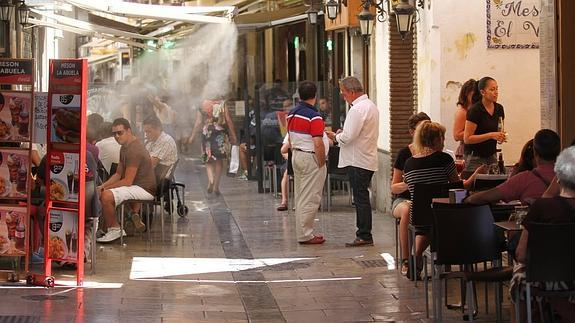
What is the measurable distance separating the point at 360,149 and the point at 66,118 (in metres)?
4.17

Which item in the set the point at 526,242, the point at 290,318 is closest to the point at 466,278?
the point at 526,242

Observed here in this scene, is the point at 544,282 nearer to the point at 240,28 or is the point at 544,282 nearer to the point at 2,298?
the point at 2,298

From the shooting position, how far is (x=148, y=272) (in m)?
13.1

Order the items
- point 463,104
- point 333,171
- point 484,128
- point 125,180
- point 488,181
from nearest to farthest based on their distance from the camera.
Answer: point 488,181 → point 484,128 → point 463,104 → point 125,180 → point 333,171

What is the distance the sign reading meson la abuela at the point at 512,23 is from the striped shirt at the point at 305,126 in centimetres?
266

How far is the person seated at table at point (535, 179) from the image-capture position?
916 cm

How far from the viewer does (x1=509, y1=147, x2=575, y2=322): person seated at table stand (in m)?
8.02

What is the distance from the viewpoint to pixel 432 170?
38.5 feet

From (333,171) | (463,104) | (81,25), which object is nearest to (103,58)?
(81,25)

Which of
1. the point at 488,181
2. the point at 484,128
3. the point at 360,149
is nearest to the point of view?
the point at 488,181

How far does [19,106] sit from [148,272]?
2.34m

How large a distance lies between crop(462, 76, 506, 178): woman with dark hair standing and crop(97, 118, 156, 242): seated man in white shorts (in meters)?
4.16

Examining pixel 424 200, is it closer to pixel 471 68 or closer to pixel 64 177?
pixel 64 177

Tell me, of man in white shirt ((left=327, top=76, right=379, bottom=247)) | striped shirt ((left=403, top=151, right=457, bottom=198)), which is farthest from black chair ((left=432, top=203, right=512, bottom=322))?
man in white shirt ((left=327, top=76, right=379, bottom=247))
